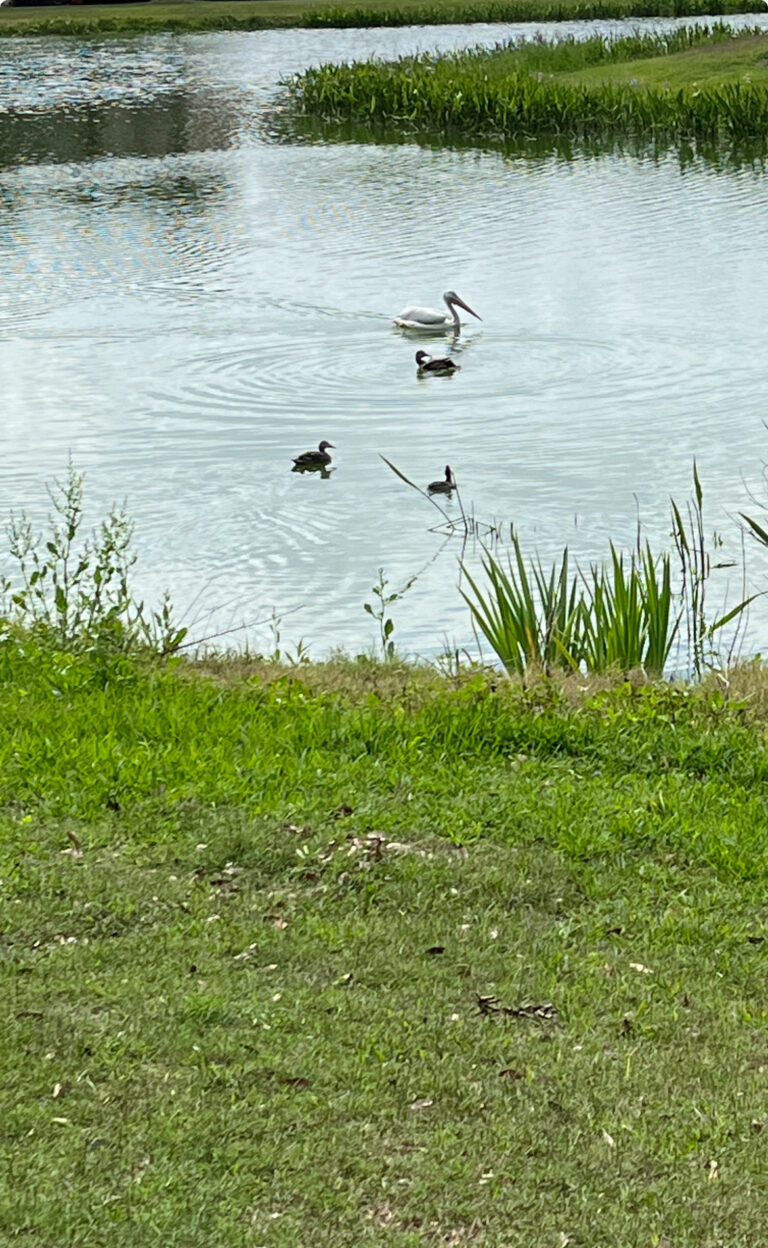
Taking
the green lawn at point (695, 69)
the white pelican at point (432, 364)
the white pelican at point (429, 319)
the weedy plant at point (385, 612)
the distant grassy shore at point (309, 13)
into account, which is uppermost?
the distant grassy shore at point (309, 13)

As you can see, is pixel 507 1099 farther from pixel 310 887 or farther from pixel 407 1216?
pixel 310 887

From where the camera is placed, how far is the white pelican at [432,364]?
51.2ft

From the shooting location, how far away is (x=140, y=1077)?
4.89 m

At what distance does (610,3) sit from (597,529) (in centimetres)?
6059

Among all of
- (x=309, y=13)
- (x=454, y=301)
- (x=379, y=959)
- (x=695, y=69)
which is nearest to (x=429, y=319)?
(x=454, y=301)

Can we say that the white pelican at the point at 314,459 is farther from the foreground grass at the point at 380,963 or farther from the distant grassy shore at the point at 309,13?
the distant grassy shore at the point at 309,13

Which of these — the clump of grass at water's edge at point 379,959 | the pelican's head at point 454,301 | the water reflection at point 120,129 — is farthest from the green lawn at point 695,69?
the clump of grass at water's edge at point 379,959

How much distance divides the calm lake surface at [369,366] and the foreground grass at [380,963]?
2.28m

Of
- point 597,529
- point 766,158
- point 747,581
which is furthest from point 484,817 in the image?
point 766,158

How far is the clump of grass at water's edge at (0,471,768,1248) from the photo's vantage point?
4.38 metres

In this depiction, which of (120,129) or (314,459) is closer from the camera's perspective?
(314,459)

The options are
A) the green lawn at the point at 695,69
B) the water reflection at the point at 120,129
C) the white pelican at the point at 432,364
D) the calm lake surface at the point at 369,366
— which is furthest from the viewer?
the water reflection at the point at 120,129

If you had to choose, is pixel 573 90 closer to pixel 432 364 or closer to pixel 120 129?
pixel 120 129

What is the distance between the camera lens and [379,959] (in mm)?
5594
